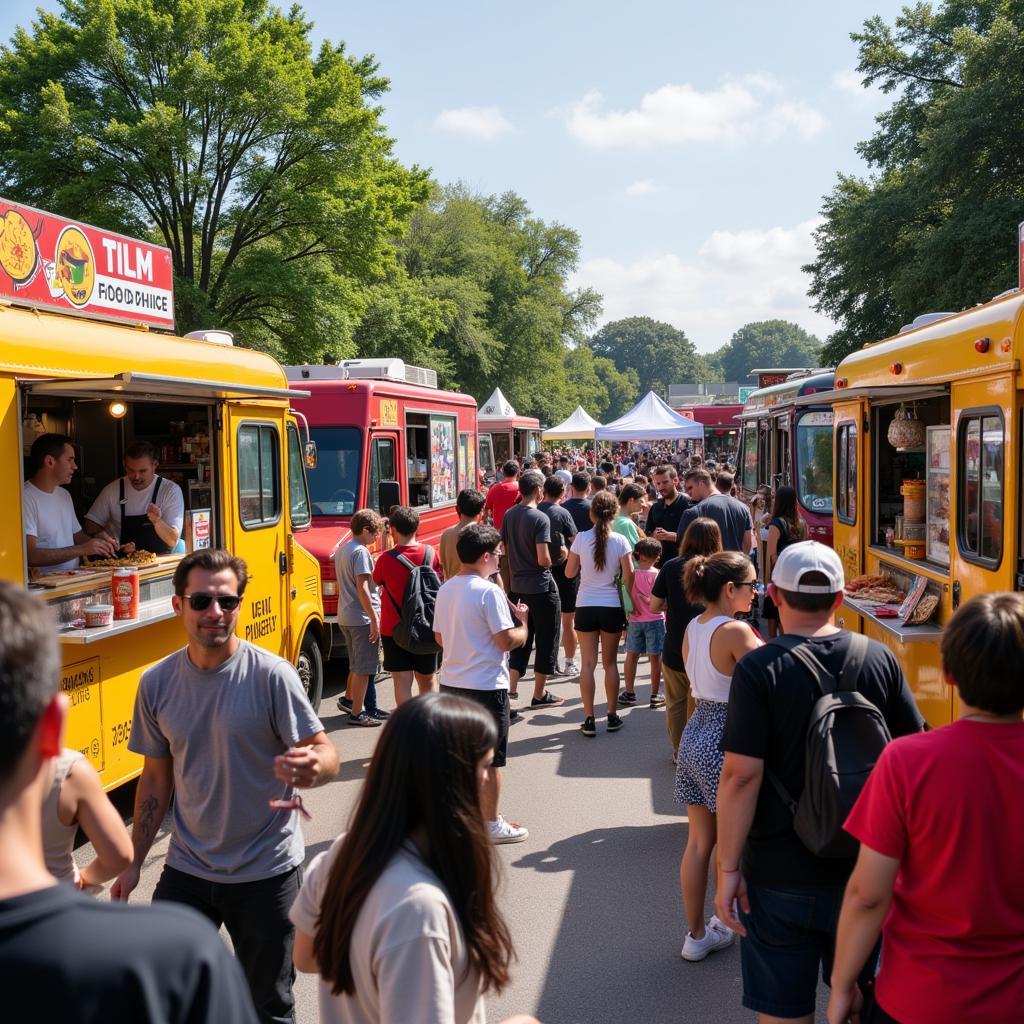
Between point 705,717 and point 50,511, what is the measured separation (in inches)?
149

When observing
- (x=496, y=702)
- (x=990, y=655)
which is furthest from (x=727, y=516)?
(x=990, y=655)

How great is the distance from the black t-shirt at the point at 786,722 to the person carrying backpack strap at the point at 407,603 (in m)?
4.12

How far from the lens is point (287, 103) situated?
21469mm

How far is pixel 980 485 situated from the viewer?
18.2ft

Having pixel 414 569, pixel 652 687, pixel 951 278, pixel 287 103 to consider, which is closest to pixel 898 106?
pixel 951 278

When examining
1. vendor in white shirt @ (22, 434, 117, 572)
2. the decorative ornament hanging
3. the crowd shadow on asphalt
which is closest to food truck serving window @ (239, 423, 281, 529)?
vendor in white shirt @ (22, 434, 117, 572)

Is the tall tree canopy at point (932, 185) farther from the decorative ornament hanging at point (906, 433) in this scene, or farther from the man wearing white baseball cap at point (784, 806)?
the man wearing white baseball cap at point (784, 806)

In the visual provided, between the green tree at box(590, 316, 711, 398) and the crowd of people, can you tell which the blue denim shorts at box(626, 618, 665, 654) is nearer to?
the crowd of people

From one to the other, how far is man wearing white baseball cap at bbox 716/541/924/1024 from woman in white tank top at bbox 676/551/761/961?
1294mm

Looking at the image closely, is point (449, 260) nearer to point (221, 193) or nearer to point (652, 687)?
point (221, 193)

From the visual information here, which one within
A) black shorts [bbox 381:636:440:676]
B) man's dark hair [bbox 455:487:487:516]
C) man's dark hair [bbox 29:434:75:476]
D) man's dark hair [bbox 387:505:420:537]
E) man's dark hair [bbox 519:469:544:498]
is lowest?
black shorts [bbox 381:636:440:676]

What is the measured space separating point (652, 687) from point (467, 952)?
7590mm

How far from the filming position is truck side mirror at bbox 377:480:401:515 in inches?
401

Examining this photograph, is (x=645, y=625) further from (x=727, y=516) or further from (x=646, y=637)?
(x=727, y=516)
